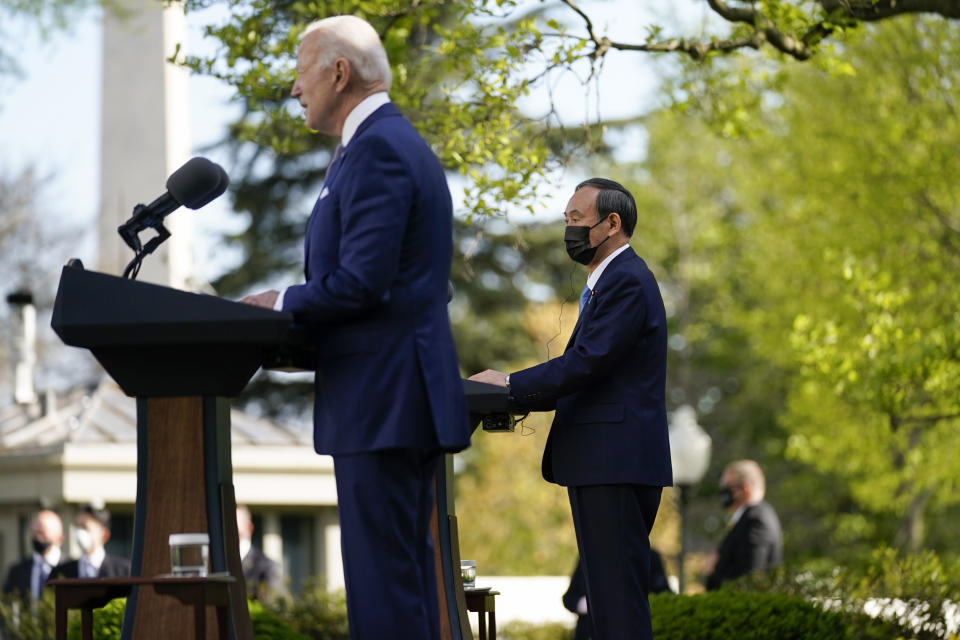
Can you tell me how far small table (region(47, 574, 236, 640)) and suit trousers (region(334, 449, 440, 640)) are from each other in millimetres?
343

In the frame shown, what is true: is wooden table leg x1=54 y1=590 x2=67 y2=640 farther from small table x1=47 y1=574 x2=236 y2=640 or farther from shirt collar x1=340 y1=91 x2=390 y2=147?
shirt collar x1=340 y1=91 x2=390 y2=147

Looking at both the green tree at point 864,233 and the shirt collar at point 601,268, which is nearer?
the shirt collar at point 601,268

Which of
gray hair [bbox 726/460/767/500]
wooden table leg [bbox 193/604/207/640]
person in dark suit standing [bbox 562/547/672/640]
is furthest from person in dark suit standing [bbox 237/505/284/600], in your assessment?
wooden table leg [bbox 193/604/207/640]

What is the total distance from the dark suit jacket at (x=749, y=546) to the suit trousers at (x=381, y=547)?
7.52 m

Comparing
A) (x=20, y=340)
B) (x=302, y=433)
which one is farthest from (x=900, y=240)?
(x=20, y=340)

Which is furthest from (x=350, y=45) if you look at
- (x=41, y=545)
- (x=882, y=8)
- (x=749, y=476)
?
(x=41, y=545)

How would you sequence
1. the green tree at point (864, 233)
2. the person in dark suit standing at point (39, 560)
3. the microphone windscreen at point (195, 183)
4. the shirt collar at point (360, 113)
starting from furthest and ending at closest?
the green tree at point (864, 233)
the person in dark suit standing at point (39, 560)
the microphone windscreen at point (195, 183)
the shirt collar at point (360, 113)

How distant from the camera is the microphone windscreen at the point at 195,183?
14.7 feet

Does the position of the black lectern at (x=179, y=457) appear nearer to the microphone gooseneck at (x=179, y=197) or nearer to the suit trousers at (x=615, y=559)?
the microphone gooseneck at (x=179, y=197)

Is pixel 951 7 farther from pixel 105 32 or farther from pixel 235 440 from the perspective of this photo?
pixel 105 32

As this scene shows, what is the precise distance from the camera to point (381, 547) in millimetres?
4027

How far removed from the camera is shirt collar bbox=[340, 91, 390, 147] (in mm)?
4242

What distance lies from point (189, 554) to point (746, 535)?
7.83 m

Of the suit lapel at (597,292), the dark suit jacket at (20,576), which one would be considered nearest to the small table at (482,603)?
the suit lapel at (597,292)
